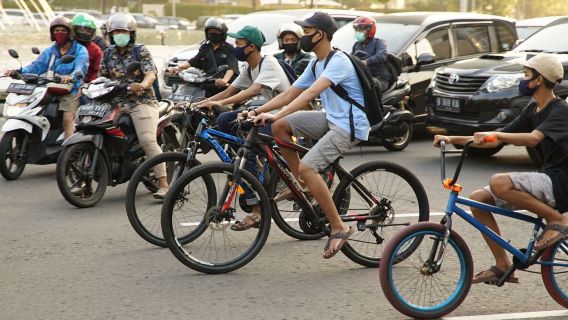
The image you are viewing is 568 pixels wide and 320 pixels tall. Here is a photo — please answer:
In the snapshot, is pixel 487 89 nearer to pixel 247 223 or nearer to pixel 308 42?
pixel 308 42

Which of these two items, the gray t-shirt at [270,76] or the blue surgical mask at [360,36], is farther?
the blue surgical mask at [360,36]

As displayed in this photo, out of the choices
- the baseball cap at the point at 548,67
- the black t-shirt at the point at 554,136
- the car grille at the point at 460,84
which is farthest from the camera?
the car grille at the point at 460,84

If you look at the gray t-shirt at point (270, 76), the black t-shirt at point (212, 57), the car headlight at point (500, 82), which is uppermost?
the gray t-shirt at point (270, 76)

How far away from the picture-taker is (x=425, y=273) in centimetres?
530

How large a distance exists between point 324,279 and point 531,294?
1304 millimetres

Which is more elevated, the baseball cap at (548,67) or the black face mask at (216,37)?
the baseball cap at (548,67)

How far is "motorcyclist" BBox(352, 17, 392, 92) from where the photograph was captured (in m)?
12.5

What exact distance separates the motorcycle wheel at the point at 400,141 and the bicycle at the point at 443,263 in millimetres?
7404

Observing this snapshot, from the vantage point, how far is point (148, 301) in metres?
5.70

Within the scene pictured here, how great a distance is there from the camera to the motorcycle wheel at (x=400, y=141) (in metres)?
12.9

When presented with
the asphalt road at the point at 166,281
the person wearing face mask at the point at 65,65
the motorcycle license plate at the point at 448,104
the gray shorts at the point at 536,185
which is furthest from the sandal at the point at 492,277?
the motorcycle license plate at the point at 448,104

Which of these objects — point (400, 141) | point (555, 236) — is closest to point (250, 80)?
point (555, 236)

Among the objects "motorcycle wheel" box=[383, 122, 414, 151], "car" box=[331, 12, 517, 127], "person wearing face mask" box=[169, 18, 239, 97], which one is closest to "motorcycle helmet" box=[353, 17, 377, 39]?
"car" box=[331, 12, 517, 127]

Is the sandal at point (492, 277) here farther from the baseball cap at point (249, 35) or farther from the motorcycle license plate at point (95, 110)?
the motorcycle license plate at point (95, 110)
